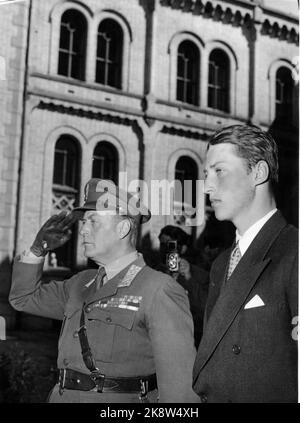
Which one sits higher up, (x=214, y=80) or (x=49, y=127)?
(x=214, y=80)

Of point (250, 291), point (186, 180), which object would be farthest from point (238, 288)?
point (186, 180)

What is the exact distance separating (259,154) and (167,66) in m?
4.27

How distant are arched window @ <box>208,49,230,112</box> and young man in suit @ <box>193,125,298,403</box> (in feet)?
11.3

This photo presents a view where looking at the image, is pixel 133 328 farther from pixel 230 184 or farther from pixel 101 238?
pixel 230 184

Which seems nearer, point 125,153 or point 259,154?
point 259,154

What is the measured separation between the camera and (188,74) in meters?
5.91

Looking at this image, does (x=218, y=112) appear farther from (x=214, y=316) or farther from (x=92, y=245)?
(x=214, y=316)

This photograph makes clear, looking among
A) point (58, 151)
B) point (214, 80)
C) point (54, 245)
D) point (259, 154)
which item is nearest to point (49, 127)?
point (58, 151)

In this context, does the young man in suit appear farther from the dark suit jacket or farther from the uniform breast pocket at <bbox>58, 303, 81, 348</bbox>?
the uniform breast pocket at <bbox>58, 303, 81, 348</bbox>

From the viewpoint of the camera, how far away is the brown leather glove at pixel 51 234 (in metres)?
2.46

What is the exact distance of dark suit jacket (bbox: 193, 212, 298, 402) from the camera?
1772mm

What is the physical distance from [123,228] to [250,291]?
2.54ft

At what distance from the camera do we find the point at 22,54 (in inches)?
208

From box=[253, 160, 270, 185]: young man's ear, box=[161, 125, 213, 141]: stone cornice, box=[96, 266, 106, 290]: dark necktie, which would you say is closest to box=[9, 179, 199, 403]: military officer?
box=[96, 266, 106, 290]: dark necktie
